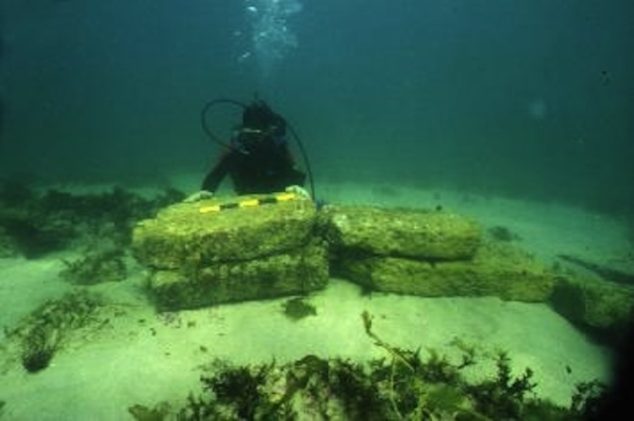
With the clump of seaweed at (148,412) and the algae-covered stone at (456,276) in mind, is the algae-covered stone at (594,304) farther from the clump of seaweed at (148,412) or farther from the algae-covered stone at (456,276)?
the clump of seaweed at (148,412)

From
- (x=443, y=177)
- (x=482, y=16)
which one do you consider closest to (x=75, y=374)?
(x=443, y=177)

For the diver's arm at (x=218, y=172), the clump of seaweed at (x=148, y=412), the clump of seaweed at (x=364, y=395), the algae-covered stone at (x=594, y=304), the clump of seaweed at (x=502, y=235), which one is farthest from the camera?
the clump of seaweed at (x=502, y=235)

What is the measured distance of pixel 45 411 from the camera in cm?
522

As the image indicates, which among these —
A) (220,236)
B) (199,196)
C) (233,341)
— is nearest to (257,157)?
(199,196)

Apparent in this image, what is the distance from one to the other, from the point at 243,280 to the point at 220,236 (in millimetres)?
663

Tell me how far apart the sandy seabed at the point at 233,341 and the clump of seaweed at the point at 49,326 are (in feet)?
0.41

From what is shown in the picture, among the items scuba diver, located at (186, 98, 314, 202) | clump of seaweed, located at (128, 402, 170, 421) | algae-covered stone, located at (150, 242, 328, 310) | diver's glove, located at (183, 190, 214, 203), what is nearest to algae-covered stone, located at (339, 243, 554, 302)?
algae-covered stone, located at (150, 242, 328, 310)

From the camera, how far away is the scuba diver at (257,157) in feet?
29.0

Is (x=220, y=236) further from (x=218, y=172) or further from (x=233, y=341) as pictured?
(x=218, y=172)

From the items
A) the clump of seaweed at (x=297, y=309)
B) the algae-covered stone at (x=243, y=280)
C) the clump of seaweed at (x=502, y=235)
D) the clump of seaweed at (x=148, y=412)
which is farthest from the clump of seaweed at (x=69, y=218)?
the clump of seaweed at (x=502, y=235)

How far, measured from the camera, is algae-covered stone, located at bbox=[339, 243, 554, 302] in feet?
24.8

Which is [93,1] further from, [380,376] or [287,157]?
[380,376]

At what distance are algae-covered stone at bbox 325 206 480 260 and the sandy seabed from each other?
629 millimetres

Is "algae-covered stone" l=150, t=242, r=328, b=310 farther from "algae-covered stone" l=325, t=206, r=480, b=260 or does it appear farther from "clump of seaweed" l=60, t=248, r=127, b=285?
"clump of seaweed" l=60, t=248, r=127, b=285
